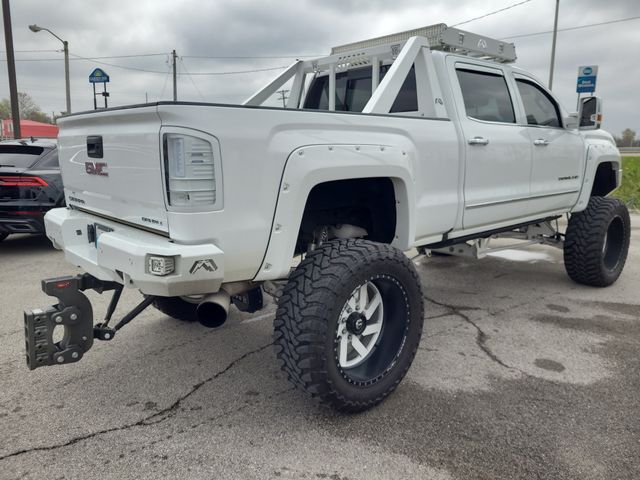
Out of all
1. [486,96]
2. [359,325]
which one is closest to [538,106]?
[486,96]

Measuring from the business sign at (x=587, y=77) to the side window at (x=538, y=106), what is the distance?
818 cm

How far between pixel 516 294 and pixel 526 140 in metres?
1.73

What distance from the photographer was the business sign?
38.1ft

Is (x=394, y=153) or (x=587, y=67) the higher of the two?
(x=587, y=67)

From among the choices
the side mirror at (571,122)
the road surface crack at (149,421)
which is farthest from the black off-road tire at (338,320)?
the side mirror at (571,122)

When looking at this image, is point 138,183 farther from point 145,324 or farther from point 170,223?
point 145,324

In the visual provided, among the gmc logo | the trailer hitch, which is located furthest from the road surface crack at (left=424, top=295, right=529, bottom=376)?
the gmc logo

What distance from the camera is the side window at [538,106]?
4.48 m

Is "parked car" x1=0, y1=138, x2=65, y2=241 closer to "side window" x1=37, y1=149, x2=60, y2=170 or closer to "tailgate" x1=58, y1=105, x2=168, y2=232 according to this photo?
"side window" x1=37, y1=149, x2=60, y2=170

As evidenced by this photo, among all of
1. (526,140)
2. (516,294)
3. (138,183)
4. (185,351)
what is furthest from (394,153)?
(516,294)

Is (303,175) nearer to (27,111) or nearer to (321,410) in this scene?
(321,410)

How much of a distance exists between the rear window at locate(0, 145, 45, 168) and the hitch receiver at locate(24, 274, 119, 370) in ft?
16.5

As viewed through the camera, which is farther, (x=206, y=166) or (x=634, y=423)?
(x=634, y=423)

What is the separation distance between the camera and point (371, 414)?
281cm
